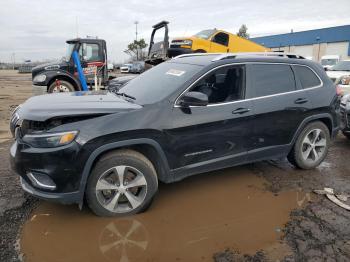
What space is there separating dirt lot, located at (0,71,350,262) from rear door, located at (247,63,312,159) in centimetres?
58

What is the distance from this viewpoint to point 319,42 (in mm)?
46906

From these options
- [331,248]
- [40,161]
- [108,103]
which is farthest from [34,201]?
[331,248]

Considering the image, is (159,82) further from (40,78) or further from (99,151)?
(40,78)

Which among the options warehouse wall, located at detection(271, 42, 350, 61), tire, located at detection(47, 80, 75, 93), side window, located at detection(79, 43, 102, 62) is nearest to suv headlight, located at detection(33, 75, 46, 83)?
tire, located at detection(47, 80, 75, 93)

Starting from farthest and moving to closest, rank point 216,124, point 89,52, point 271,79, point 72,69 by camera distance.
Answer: point 89,52, point 72,69, point 271,79, point 216,124

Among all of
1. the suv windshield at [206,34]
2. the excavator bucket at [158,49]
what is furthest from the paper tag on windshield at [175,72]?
the suv windshield at [206,34]

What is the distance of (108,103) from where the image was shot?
3664 millimetres

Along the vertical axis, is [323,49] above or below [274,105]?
above

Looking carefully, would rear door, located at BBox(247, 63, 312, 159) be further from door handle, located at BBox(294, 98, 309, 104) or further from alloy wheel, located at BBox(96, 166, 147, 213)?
alloy wheel, located at BBox(96, 166, 147, 213)

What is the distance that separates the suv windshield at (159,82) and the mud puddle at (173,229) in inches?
50.2

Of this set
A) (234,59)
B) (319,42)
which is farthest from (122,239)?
(319,42)

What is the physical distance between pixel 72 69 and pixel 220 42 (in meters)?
6.82

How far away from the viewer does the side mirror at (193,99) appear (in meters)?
3.65

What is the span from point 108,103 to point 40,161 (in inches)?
38.3
